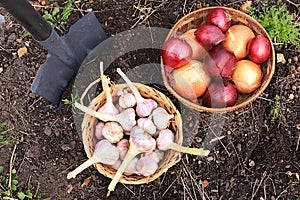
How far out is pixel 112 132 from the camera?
5.88 feet

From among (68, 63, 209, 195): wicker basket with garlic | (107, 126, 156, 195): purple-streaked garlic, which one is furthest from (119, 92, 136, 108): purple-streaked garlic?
(107, 126, 156, 195): purple-streaked garlic

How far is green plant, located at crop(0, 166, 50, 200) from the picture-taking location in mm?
1988

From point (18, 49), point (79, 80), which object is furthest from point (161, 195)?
point (18, 49)

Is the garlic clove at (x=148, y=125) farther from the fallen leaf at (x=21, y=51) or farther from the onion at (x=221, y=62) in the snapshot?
the fallen leaf at (x=21, y=51)

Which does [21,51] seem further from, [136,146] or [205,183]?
[205,183]

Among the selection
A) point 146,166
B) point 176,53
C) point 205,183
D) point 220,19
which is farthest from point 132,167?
point 220,19

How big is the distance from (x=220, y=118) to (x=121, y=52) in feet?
1.80

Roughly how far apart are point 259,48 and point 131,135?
632mm

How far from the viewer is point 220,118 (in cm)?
206

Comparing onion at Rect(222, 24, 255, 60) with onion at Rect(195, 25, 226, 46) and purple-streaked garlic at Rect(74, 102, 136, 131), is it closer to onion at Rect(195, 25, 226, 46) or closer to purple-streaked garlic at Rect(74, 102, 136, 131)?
onion at Rect(195, 25, 226, 46)

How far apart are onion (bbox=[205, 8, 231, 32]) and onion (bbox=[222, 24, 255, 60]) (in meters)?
0.04

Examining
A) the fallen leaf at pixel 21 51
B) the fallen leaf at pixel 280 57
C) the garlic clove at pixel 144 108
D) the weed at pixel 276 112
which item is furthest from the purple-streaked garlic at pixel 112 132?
the fallen leaf at pixel 280 57

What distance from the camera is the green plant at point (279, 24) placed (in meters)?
2.05

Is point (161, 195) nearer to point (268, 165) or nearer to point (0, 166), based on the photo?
point (268, 165)
